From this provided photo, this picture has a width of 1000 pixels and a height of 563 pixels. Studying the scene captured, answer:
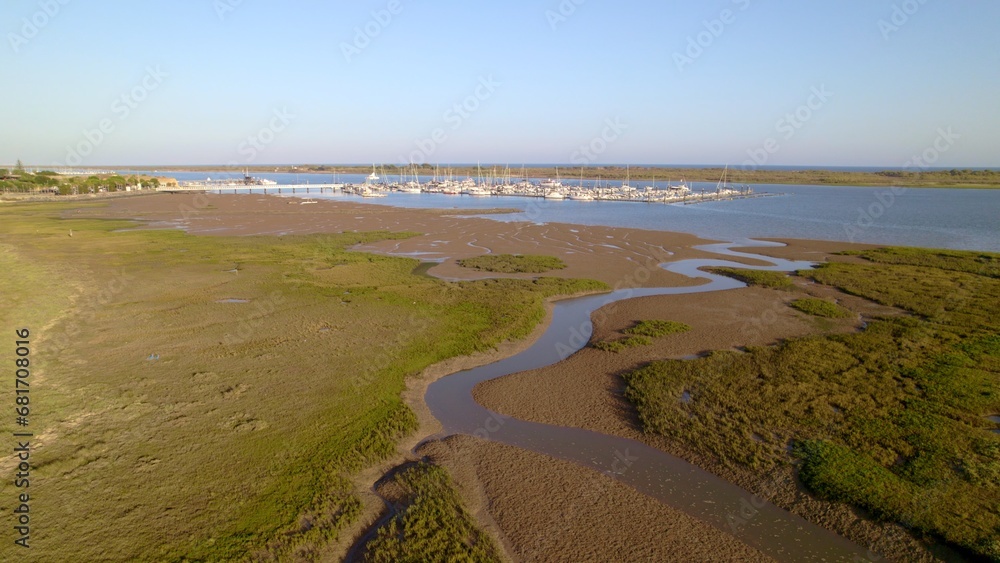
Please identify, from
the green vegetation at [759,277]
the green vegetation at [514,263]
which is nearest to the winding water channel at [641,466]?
the green vegetation at [514,263]

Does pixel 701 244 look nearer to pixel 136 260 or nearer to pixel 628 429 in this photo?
pixel 628 429

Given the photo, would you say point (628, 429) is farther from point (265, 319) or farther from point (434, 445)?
point (265, 319)

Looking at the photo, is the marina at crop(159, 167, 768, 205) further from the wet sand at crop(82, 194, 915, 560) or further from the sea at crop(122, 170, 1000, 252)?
the wet sand at crop(82, 194, 915, 560)

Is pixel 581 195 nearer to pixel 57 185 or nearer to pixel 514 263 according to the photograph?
pixel 514 263

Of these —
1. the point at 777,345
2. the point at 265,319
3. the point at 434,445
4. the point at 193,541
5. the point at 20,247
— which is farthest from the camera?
the point at 20,247

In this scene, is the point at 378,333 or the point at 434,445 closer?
the point at 434,445

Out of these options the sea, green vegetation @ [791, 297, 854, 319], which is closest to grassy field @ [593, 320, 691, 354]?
green vegetation @ [791, 297, 854, 319]

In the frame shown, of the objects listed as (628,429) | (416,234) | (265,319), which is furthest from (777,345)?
(416,234)

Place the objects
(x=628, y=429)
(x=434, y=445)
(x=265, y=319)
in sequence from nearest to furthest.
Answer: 1. (x=434, y=445)
2. (x=628, y=429)
3. (x=265, y=319)
